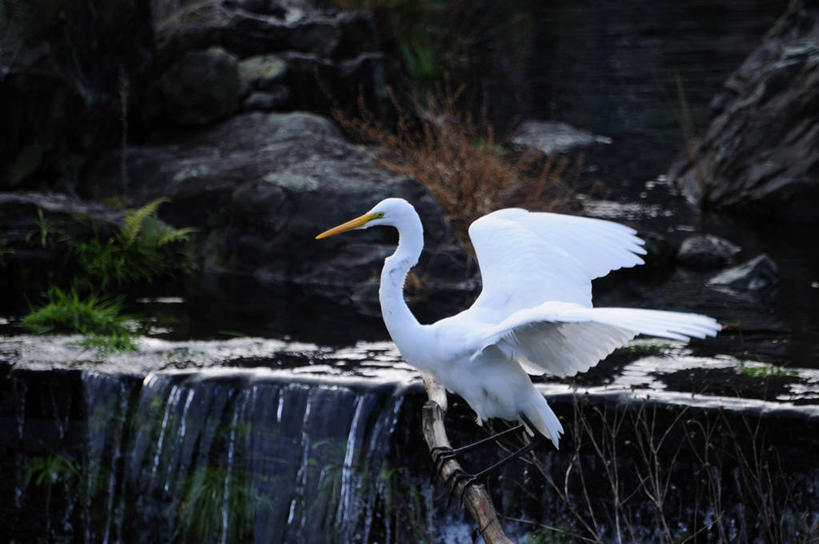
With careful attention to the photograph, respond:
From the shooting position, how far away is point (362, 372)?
4.97 m

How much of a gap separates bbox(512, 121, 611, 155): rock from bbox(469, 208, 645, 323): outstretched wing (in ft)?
26.6

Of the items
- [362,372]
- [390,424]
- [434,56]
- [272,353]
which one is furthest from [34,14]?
[434,56]

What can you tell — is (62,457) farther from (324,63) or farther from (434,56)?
(434,56)

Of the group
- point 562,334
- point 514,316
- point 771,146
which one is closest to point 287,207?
point 562,334

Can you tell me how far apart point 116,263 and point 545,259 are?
13.6 feet

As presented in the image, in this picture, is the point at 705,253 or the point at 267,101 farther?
the point at 267,101

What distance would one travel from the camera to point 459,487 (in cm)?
318

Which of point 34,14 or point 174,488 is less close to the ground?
point 34,14

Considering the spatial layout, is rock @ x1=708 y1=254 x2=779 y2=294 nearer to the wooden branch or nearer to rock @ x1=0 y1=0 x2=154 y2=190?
the wooden branch

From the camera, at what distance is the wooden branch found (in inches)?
104

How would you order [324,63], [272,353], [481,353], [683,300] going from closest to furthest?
[481,353]
[272,353]
[683,300]
[324,63]

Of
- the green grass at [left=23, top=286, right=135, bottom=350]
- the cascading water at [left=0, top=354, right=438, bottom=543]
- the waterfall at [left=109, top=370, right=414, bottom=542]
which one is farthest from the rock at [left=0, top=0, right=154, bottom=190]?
the waterfall at [left=109, top=370, right=414, bottom=542]

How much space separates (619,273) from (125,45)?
4.55 meters

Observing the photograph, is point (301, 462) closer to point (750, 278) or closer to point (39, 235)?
point (39, 235)
